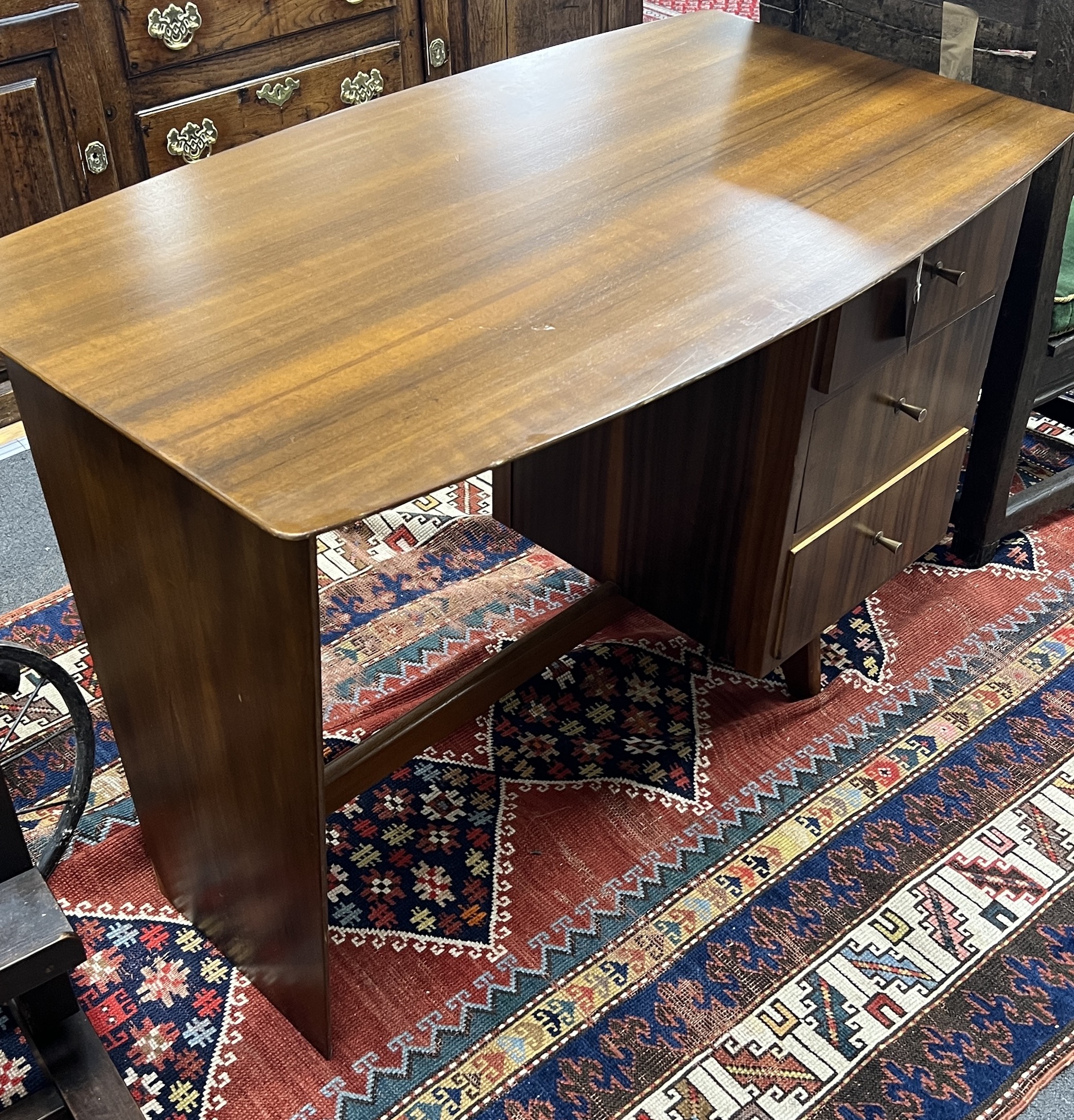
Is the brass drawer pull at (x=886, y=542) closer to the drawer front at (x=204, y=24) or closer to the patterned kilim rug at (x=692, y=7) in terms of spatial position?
the drawer front at (x=204, y=24)

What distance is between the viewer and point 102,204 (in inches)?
54.9

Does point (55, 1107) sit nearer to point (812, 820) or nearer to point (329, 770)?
point (329, 770)

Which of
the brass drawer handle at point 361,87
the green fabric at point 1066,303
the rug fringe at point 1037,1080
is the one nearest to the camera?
the rug fringe at point 1037,1080

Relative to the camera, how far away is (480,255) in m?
1.32

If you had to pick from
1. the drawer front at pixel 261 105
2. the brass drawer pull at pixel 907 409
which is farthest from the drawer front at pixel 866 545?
the drawer front at pixel 261 105

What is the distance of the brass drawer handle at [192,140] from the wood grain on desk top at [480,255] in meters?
1.02

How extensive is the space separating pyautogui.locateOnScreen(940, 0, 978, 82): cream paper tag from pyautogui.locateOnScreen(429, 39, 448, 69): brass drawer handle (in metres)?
1.41

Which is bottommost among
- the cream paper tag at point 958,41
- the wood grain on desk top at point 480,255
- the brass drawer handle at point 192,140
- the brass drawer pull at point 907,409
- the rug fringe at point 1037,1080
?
the rug fringe at point 1037,1080

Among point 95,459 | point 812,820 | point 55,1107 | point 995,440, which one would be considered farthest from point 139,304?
point 995,440

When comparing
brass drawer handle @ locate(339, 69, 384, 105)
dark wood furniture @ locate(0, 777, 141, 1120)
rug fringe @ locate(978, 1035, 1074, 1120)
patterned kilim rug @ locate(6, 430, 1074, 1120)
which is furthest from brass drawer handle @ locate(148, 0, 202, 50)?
rug fringe @ locate(978, 1035, 1074, 1120)

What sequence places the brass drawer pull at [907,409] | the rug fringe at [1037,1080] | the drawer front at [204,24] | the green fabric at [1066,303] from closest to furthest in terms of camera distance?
1. the rug fringe at [1037,1080]
2. the brass drawer pull at [907,409]
3. the green fabric at [1066,303]
4. the drawer front at [204,24]

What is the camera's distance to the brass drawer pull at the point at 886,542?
174 centimetres

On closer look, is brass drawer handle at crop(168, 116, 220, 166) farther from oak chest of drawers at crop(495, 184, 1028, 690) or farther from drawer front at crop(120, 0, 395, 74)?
oak chest of drawers at crop(495, 184, 1028, 690)

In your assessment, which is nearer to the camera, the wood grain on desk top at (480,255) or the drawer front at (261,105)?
the wood grain on desk top at (480,255)
